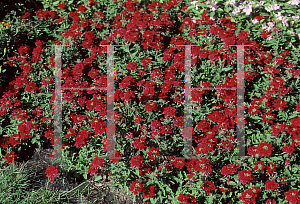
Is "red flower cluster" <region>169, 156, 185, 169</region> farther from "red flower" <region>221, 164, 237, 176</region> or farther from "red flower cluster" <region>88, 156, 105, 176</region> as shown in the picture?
"red flower cluster" <region>88, 156, 105, 176</region>

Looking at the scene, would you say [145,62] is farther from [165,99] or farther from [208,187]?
[208,187]

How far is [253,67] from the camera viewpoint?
488cm

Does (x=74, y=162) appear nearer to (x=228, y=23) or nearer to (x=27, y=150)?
(x=27, y=150)

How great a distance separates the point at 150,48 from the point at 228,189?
2749 mm

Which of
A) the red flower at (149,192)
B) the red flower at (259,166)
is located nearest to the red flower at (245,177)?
the red flower at (259,166)

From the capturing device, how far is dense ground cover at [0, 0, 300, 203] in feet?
12.5

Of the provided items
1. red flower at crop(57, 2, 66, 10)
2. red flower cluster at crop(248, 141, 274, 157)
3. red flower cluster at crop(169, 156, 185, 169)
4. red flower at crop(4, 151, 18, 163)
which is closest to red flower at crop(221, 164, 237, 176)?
red flower cluster at crop(248, 141, 274, 157)

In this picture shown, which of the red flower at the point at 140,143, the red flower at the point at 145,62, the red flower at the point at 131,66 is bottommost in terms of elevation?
the red flower at the point at 140,143

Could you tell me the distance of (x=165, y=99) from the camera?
15.3 ft

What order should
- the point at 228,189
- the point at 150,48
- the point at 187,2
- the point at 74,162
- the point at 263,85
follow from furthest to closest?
the point at 187,2 → the point at 150,48 → the point at 263,85 → the point at 74,162 → the point at 228,189

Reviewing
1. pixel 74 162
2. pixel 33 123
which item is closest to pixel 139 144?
pixel 74 162

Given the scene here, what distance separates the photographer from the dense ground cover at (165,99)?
3799 millimetres

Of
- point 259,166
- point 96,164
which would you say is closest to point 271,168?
point 259,166

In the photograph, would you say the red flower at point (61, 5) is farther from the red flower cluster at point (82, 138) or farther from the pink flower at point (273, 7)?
the pink flower at point (273, 7)
